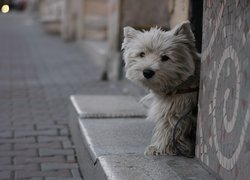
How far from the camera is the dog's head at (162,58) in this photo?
3.75 metres

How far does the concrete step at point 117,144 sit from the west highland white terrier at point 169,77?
0.48ft

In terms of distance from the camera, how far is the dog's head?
148 inches

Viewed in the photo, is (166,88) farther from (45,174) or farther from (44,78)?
(44,78)

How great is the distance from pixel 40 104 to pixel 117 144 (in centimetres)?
380

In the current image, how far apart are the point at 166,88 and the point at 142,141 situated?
0.65 meters

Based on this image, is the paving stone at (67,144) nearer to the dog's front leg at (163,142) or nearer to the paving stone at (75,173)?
the paving stone at (75,173)

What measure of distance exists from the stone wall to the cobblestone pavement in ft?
4.89

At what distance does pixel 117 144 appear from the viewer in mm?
4254

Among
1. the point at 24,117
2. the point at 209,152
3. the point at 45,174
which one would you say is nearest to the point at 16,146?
the point at 45,174

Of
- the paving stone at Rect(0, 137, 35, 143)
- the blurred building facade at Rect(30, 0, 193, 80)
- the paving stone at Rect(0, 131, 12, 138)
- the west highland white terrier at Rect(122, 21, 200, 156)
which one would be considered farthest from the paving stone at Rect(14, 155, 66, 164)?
the blurred building facade at Rect(30, 0, 193, 80)

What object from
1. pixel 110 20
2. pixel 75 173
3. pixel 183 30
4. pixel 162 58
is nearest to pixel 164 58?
pixel 162 58

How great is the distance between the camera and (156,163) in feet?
12.0

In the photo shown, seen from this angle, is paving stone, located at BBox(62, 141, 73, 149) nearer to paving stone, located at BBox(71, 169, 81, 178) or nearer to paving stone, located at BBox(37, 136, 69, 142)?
paving stone, located at BBox(37, 136, 69, 142)

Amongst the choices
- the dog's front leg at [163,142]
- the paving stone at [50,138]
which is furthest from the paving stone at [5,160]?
→ the dog's front leg at [163,142]
